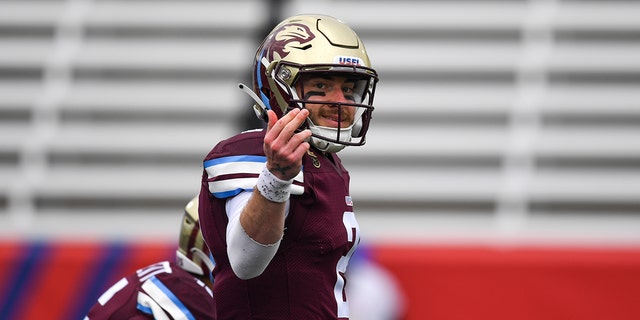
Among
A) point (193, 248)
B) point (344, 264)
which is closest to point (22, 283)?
point (193, 248)

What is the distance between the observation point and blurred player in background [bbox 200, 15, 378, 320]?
2.38 m

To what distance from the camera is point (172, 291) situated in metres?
3.06

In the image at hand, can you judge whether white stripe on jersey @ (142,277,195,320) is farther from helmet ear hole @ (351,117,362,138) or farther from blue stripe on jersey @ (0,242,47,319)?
blue stripe on jersey @ (0,242,47,319)

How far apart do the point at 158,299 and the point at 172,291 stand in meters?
0.05

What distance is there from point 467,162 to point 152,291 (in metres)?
4.35

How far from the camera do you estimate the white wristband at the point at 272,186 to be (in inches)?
85.4

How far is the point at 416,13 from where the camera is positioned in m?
7.48

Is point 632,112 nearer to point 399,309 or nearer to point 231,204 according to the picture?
point 399,309

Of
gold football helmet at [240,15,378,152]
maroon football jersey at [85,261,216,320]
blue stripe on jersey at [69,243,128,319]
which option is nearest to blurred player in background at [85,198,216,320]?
maroon football jersey at [85,261,216,320]

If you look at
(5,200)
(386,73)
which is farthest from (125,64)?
(386,73)

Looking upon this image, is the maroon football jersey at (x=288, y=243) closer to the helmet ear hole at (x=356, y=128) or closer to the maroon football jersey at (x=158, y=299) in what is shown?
the helmet ear hole at (x=356, y=128)

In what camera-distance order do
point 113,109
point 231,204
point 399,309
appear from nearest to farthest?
point 231,204
point 399,309
point 113,109

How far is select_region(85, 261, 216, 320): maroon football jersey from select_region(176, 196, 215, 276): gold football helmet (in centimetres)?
6

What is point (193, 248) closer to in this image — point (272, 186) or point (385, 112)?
point (272, 186)
